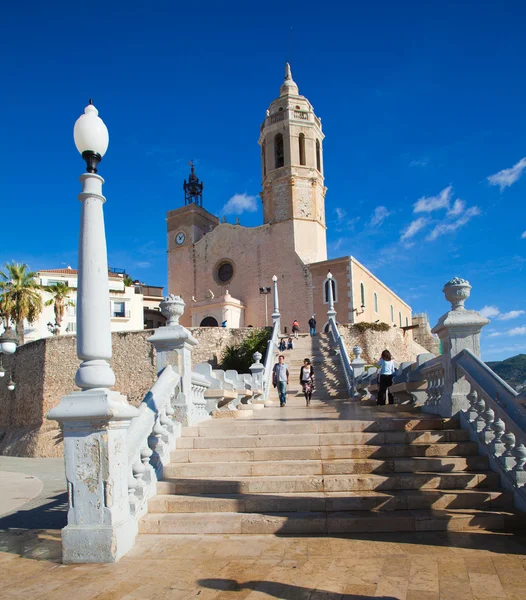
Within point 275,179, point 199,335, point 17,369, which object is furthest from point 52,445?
point 275,179

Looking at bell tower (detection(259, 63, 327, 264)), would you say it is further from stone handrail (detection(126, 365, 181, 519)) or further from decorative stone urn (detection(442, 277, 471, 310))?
stone handrail (detection(126, 365, 181, 519))

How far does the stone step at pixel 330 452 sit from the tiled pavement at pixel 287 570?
138 centimetres

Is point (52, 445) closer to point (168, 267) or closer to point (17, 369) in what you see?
point (17, 369)

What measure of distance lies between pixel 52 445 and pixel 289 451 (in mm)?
27088

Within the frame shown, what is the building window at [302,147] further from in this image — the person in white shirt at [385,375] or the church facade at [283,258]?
the person in white shirt at [385,375]

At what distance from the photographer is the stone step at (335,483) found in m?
5.32

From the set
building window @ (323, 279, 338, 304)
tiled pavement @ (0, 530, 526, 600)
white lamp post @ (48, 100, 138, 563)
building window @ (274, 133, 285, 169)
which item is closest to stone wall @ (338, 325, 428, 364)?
building window @ (323, 279, 338, 304)

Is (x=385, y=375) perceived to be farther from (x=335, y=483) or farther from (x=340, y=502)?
(x=340, y=502)

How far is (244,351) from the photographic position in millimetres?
31688

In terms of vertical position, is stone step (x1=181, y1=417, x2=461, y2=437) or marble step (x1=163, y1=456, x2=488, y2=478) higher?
stone step (x1=181, y1=417, x2=461, y2=437)

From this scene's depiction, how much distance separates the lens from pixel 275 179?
40938 mm

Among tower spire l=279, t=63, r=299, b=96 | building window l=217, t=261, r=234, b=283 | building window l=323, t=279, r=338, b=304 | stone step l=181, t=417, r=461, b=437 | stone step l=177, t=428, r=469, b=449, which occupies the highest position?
tower spire l=279, t=63, r=299, b=96

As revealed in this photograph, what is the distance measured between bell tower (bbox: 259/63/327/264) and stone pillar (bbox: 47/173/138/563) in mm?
34299

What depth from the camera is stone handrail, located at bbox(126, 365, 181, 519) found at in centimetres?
512
